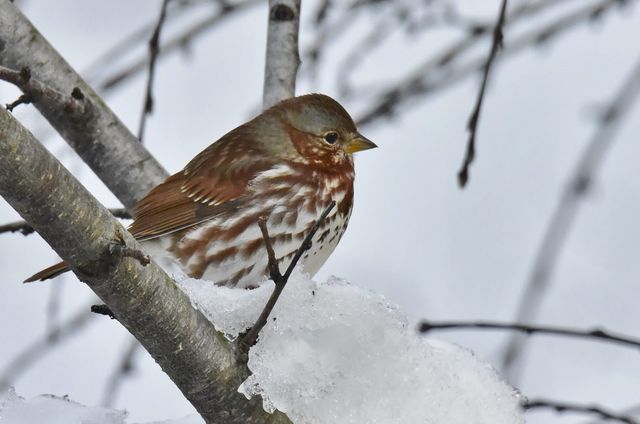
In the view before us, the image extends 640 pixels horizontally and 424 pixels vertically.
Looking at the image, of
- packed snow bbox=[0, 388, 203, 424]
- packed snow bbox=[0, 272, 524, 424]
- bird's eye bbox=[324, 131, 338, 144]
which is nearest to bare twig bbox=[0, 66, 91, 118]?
packed snow bbox=[0, 272, 524, 424]

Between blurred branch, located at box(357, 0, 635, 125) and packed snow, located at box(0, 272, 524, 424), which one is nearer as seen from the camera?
packed snow, located at box(0, 272, 524, 424)

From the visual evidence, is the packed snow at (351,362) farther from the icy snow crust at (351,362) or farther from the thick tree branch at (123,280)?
the thick tree branch at (123,280)

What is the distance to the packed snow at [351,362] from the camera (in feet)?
8.80

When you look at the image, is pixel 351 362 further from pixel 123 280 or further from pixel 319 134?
pixel 319 134

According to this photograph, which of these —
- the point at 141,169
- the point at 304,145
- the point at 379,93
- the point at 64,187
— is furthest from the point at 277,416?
the point at 379,93

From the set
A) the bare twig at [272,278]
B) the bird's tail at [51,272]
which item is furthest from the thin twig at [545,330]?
the bird's tail at [51,272]

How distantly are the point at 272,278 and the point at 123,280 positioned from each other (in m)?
0.33

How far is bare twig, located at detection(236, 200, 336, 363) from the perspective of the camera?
2385mm

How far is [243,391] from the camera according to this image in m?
2.54

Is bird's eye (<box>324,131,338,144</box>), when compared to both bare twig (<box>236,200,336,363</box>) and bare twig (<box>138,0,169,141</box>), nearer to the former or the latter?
bare twig (<box>138,0,169,141</box>)

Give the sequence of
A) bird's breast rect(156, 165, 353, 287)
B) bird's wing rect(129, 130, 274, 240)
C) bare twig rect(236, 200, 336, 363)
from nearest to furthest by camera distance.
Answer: bare twig rect(236, 200, 336, 363) < bird's breast rect(156, 165, 353, 287) < bird's wing rect(129, 130, 274, 240)

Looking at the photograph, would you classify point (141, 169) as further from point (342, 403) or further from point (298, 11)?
point (342, 403)

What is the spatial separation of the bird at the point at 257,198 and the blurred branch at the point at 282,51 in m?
0.08

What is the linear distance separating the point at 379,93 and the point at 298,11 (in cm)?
154
